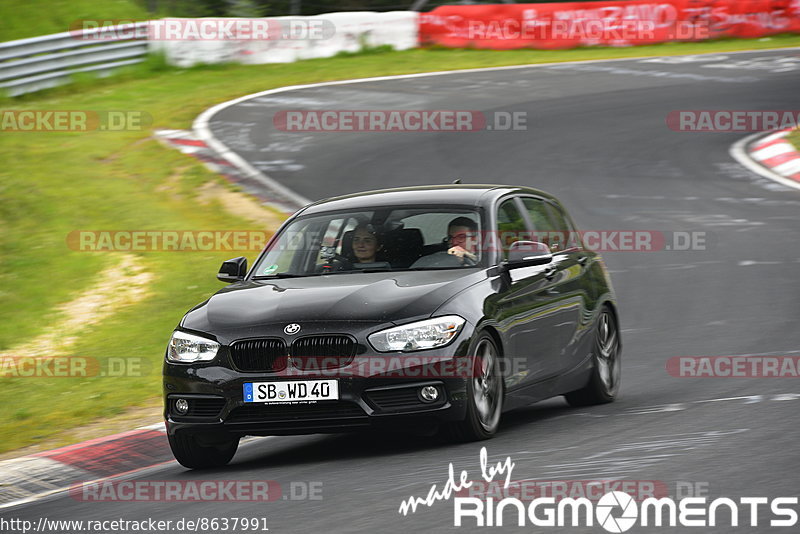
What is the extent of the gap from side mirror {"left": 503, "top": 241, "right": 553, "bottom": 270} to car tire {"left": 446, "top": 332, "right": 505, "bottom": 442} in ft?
1.87

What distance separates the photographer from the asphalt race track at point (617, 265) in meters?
6.50

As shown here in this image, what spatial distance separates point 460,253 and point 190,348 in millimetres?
1727

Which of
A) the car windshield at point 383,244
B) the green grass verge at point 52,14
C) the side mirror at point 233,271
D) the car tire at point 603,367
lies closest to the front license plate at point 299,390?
the car windshield at point 383,244

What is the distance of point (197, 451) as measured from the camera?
308 inches

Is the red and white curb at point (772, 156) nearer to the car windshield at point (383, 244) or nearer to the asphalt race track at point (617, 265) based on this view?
the asphalt race track at point (617, 265)

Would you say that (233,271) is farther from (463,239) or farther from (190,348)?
(463,239)

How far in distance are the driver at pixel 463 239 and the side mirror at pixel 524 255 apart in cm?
21

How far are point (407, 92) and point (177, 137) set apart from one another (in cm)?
526

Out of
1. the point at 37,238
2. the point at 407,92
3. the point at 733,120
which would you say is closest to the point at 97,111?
the point at 407,92

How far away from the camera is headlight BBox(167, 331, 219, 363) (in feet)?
24.7

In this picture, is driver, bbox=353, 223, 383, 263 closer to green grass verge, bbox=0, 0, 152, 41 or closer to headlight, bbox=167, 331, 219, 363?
headlight, bbox=167, 331, 219, 363

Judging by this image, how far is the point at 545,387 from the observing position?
8562 millimetres

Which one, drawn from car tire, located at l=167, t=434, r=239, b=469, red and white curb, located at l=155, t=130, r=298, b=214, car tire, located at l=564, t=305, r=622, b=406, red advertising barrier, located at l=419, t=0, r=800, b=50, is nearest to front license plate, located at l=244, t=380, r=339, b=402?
car tire, located at l=167, t=434, r=239, b=469

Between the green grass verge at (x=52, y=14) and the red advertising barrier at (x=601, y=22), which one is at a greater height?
the green grass verge at (x=52, y=14)
